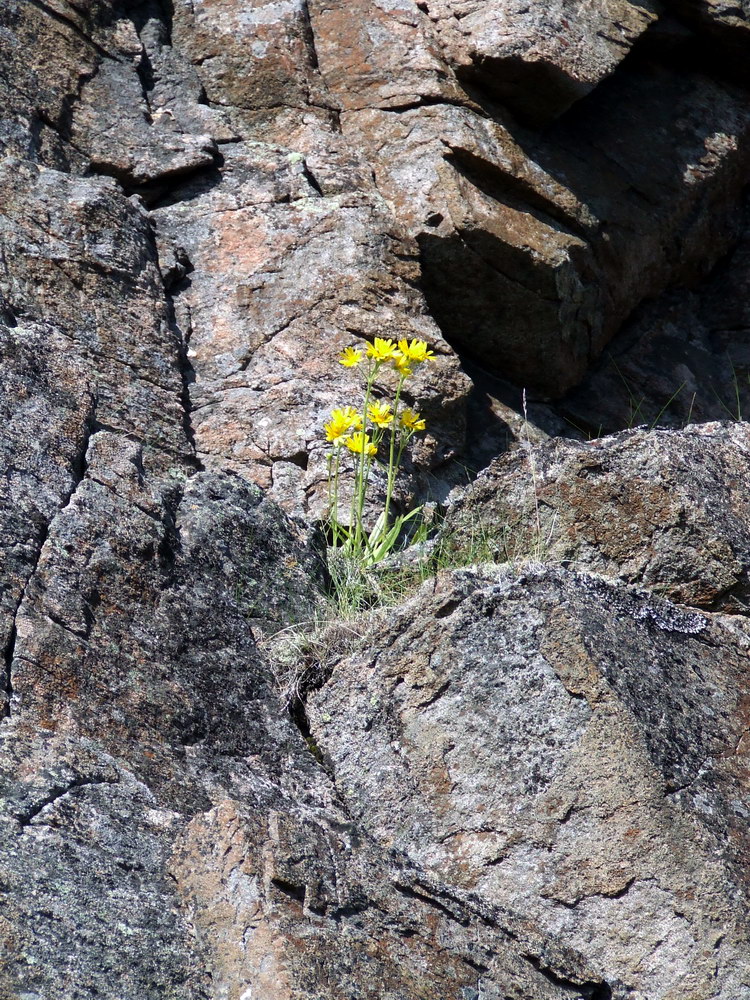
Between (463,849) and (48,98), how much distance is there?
4.49 metres

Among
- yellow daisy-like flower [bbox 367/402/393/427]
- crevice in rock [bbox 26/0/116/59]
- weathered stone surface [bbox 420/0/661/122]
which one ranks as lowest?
yellow daisy-like flower [bbox 367/402/393/427]

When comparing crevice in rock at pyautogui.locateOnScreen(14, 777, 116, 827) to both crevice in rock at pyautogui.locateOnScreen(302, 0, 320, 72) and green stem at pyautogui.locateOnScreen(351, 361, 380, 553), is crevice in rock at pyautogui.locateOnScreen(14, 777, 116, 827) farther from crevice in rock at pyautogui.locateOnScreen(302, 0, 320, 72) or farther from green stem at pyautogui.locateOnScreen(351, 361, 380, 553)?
crevice in rock at pyautogui.locateOnScreen(302, 0, 320, 72)

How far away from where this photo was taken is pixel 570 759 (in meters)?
3.49

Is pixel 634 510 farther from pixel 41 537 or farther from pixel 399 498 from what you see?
pixel 41 537

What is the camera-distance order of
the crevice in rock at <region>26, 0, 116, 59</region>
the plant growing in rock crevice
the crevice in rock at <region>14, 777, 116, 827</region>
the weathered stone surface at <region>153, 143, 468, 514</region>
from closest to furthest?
the crevice in rock at <region>14, 777, 116, 827</region> → the plant growing in rock crevice → the weathered stone surface at <region>153, 143, 468, 514</region> → the crevice in rock at <region>26, 0, 116, 59</region>

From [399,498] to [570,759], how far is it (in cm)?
215

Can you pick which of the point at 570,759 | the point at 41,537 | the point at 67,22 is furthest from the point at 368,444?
the point at 67,22

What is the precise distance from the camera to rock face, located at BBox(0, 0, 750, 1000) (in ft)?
10.1

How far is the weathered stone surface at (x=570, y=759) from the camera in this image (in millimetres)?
3271

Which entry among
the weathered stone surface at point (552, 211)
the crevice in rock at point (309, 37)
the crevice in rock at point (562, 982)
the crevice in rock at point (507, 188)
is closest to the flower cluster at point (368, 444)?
the weathered stone surface at point (552, 211)

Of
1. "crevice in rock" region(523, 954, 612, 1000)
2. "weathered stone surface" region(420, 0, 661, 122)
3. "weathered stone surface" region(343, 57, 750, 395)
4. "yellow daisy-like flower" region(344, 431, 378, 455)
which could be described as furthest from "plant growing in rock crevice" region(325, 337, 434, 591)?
"weathered stone surface" region(420, 0, 661, 122)

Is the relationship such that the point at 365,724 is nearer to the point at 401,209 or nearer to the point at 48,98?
the point at 401,209

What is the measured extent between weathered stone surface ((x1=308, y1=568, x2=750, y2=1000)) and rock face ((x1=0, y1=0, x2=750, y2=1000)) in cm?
1

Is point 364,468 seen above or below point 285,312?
below
